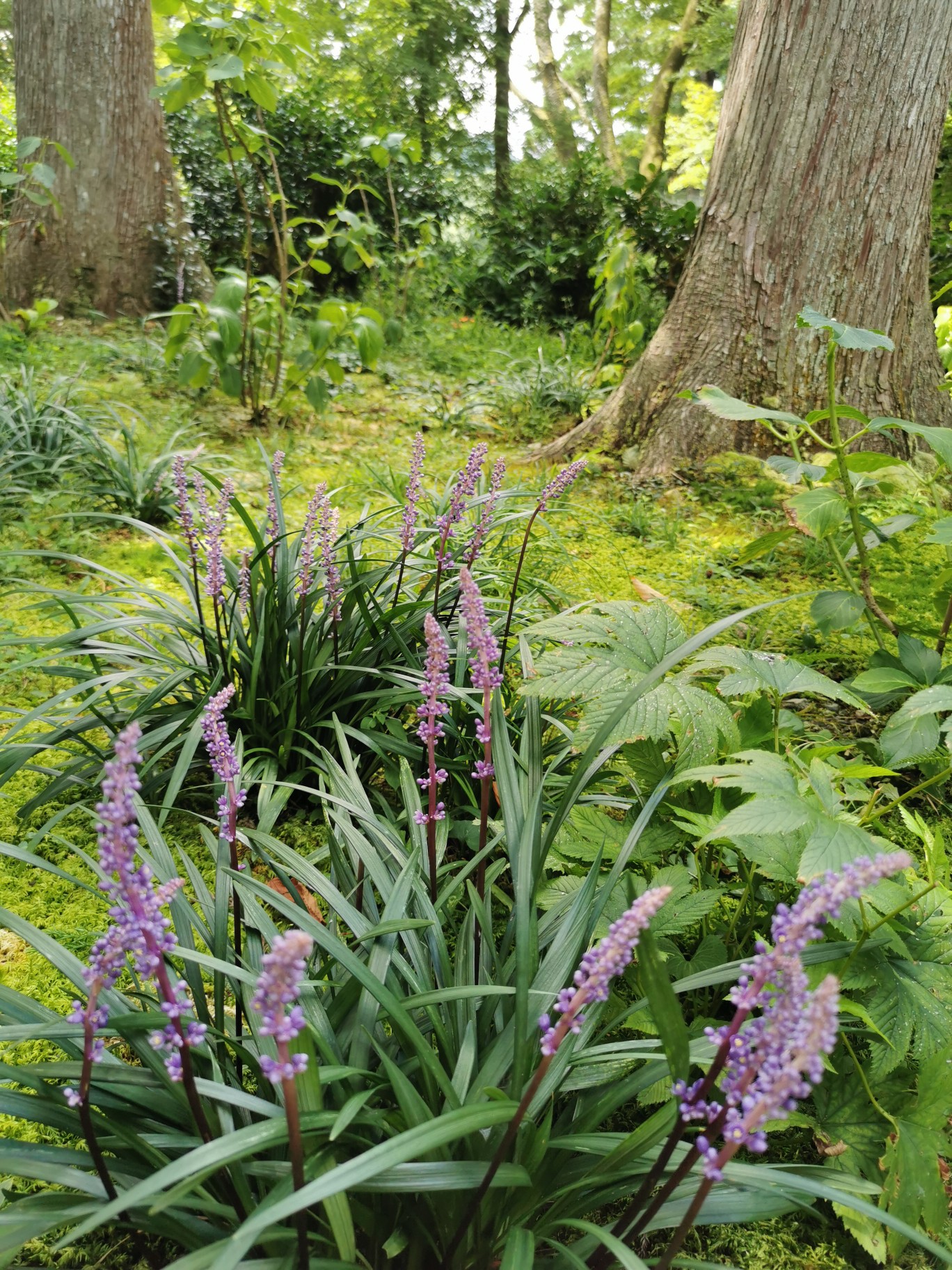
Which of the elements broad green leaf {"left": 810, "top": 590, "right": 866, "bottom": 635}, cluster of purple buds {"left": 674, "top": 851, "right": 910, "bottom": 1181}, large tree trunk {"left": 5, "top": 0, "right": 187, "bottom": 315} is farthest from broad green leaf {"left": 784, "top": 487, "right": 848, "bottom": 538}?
large tree trunk {"left": 5, "top": 0, "right": 187, "bottom": 315}

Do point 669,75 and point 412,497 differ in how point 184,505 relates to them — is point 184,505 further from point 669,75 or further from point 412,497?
point 669,75

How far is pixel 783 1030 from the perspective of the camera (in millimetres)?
656

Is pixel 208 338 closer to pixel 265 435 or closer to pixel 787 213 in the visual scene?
pixel 265 435

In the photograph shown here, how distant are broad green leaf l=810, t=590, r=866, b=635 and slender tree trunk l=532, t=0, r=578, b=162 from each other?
14911mm

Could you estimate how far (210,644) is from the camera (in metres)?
2.27

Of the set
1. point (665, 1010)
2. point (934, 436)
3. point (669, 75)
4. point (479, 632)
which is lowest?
point (665, 1010)

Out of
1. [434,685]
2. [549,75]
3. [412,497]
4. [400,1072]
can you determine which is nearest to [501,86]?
[549,75]

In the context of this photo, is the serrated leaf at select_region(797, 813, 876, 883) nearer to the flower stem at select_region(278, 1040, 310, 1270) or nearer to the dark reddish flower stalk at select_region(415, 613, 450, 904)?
the dark reddish flower stalk at select_region(415, 613, 450, 904)

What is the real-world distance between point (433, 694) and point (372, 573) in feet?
4.86

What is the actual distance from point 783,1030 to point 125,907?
0.62m

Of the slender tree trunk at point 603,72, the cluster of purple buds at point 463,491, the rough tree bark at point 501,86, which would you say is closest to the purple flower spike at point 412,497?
the cluster of purple buds at point 463,491

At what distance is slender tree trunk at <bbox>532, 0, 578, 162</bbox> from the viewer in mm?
14555

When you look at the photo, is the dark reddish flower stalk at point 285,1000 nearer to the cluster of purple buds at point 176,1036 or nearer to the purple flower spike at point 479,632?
the cluster of purple buds at point 176,1036

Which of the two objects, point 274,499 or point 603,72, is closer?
point 274,499
